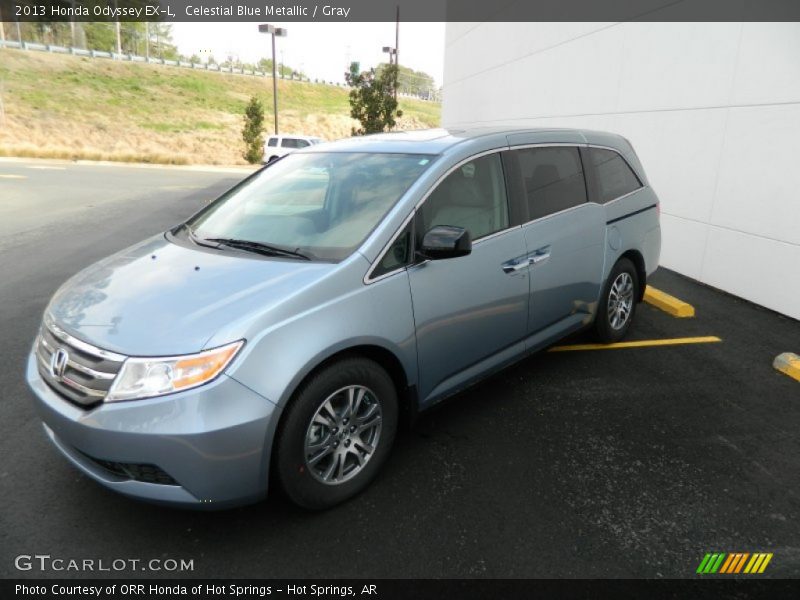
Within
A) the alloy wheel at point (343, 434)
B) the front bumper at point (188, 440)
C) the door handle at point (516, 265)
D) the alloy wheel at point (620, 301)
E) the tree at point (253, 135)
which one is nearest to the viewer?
the front bumper at point (188, 440)

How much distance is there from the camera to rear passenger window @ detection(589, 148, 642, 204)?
4.43 metres

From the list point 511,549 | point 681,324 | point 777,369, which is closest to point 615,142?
point 681,324

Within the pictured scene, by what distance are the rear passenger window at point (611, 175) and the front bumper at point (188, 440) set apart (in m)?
3.32

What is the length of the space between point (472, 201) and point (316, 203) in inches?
38.3

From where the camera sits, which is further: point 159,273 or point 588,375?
point 588,375

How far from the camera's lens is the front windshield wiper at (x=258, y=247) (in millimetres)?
2882

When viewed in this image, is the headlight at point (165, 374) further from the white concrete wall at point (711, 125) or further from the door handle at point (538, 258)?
the white concrete wall at point (711, 125)

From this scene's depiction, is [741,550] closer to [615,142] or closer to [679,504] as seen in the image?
[679,504]

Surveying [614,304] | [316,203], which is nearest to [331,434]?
[316,203]

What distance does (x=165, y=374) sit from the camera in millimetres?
2205

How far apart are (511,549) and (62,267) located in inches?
270

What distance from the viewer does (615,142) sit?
4812 millimetres

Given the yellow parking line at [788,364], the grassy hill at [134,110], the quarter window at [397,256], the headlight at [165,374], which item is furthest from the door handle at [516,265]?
the grassy hill at [134,110]

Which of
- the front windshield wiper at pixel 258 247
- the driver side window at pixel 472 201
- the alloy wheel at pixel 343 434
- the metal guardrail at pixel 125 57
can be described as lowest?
the alloy wheel at pixel 343 434
